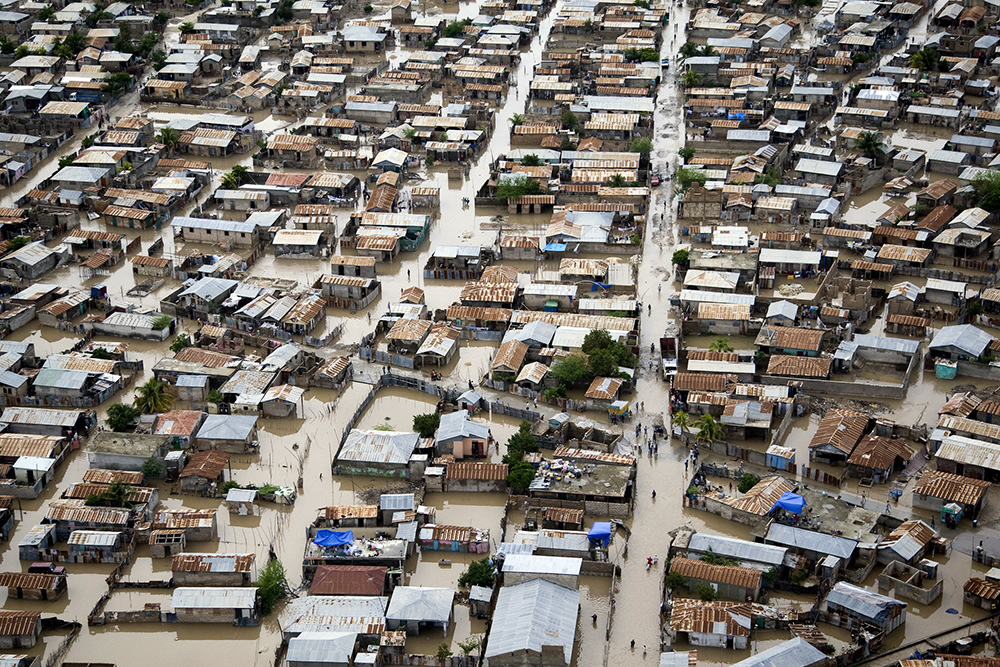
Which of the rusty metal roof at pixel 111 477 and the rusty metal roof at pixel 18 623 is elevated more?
the rusty metal roof at pixel 111 477

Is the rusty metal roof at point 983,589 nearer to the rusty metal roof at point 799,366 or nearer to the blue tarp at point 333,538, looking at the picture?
the rusty metal roof at point 799,366

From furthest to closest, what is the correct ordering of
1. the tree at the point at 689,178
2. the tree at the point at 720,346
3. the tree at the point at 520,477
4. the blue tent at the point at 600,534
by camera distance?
the tree at the point at 689,178 → the tree at the point at 720,346 → the tree at the point at 520,477 → the blue tent at the point at 600,534

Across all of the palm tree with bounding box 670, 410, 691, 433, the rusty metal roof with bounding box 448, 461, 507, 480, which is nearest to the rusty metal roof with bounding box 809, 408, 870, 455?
the palm tree with bounding box 670, 410, 691, 433

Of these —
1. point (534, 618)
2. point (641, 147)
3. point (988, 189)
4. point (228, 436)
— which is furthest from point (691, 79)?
point (534, 618)

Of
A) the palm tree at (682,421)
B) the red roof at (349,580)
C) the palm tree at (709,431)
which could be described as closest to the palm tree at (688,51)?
the palm tree at (682,421)

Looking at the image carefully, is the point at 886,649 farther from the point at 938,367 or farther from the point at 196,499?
the point at 196,499

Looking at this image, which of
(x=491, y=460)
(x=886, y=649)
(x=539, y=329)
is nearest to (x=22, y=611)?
(x=491, y=460)

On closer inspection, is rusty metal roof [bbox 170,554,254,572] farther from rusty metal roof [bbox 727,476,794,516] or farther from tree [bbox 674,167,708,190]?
tree [bbox 674,167,708,190]

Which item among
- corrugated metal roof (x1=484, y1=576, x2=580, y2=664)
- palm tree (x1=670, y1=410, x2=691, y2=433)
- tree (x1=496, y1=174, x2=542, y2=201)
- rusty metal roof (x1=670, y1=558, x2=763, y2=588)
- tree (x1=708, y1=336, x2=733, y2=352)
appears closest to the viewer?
corrugated metal roof (x1=484, y1=576, x2=580, y2=664)
